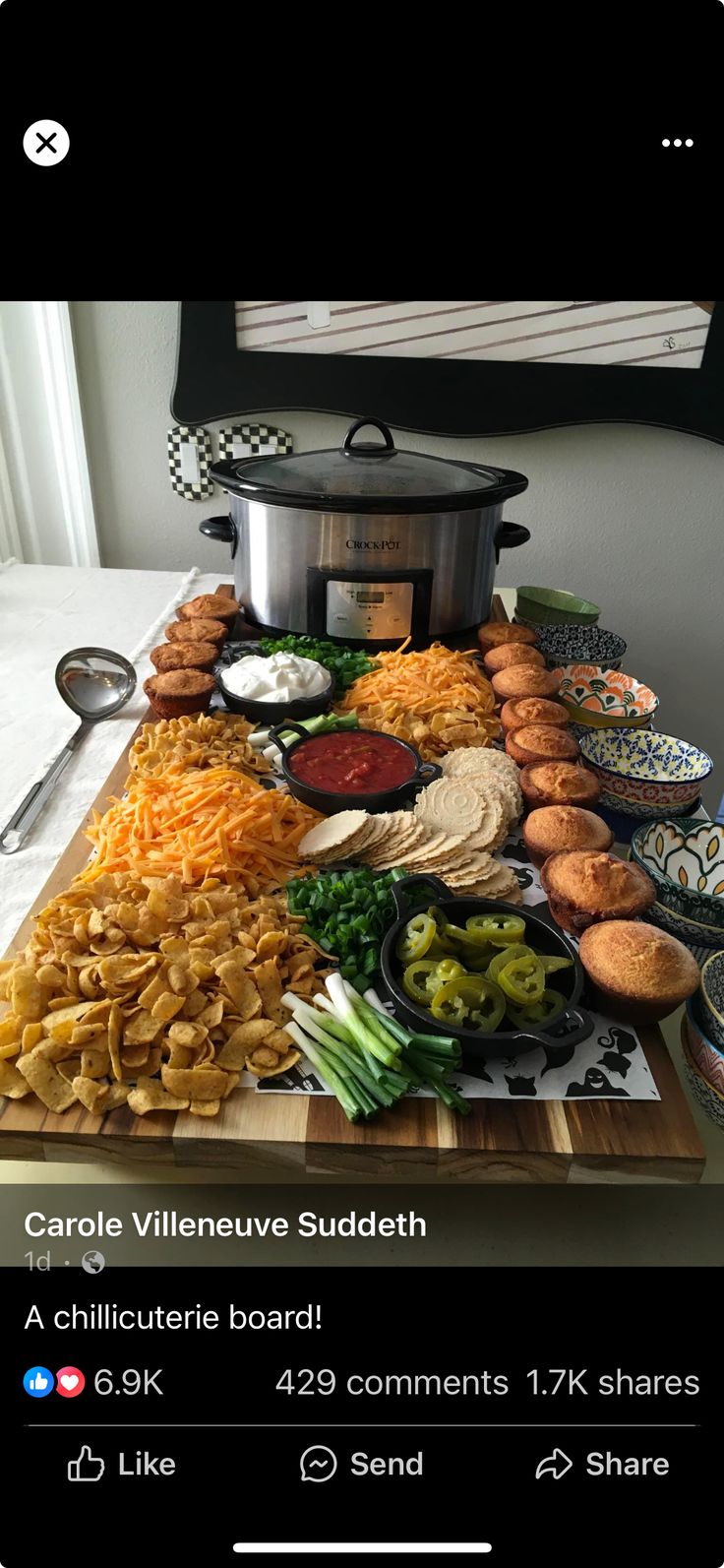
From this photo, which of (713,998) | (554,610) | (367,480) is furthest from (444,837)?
(554,610)

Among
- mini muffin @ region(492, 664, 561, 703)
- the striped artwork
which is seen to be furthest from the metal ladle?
the striped artwork

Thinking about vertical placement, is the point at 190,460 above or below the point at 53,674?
above

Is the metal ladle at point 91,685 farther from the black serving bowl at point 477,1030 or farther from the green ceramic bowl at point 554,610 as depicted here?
the green ceramic bowl at point 554,610

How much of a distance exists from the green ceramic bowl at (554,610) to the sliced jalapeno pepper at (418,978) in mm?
1891

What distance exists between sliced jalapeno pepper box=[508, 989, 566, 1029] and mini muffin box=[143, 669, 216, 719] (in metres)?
1.24

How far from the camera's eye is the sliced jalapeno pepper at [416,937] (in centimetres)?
136

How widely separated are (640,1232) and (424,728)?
1.16m

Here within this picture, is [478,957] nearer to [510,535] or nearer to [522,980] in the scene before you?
[522,980]

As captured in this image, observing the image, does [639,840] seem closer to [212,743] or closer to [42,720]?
[212,743]

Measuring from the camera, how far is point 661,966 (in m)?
1.32

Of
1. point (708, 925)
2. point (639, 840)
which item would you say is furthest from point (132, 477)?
point (708, 925)

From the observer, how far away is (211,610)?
2.75 meters

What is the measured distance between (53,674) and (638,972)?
75.7 inches
